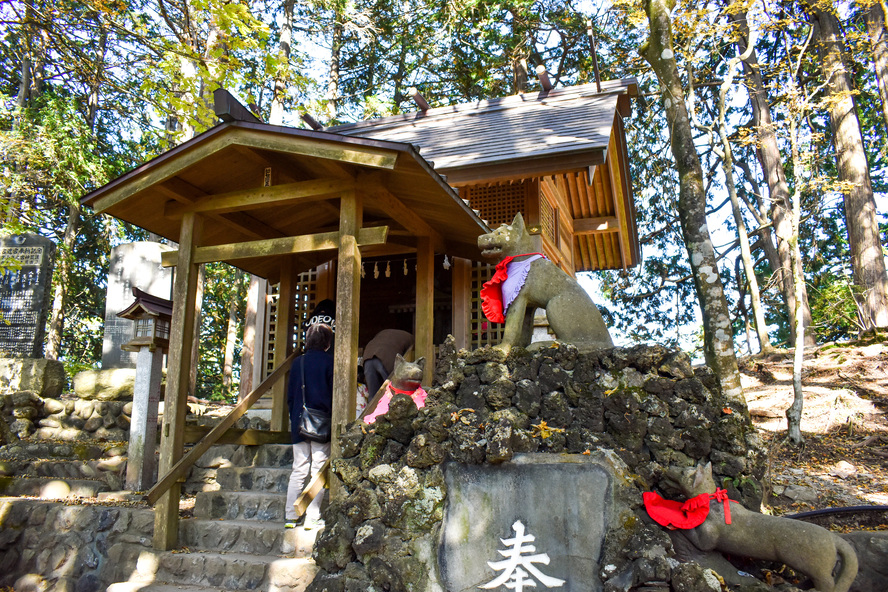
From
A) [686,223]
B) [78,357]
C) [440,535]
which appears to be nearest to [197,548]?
[440,535]

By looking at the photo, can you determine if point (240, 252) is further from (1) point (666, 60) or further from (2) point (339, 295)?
(1) point (666, 60)

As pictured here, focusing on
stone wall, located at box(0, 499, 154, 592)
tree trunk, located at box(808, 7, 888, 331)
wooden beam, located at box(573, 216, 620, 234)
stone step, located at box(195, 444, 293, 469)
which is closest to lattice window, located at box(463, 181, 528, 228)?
wooden beam, located at box(573, 216, 620, 234)

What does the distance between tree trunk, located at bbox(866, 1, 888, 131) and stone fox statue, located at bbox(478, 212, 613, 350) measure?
11.0m

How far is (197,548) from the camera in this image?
217 inches

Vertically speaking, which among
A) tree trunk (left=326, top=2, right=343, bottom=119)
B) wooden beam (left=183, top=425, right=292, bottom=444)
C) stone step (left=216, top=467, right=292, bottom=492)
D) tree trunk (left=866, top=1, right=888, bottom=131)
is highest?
tree trunk (left=326, top=2, right=343, bottom=119)

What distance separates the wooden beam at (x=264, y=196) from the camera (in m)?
5.56

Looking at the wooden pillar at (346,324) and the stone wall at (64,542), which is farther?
the stone wall at (64,542)

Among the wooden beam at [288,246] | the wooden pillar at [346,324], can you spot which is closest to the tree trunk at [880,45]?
the wooden beam at [288,246]

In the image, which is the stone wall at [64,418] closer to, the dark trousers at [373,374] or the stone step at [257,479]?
the stone step at [257,479]

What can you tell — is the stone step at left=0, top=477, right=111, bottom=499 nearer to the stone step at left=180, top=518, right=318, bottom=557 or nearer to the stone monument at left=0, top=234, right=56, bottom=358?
the stone step at left=180, top=518, right=318, bottom=557

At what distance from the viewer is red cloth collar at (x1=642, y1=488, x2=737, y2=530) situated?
3434 mm

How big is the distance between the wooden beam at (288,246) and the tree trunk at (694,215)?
355 centimetres

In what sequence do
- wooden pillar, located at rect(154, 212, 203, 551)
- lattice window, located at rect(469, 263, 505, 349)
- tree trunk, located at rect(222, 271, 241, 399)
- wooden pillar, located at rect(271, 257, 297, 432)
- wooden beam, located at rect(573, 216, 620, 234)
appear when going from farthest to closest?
tree trunk, located at rect(222, 271, 241, 399), wooden beam, located at rect(573, 216, 620, 234), lattice window, located at rect(469, 263, 505, 349), wooden pillar, located at rect(271, 257, 297, 432), wooden pillar, located at rect(154, 212, 203, 551)

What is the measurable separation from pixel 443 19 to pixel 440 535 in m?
16.6
